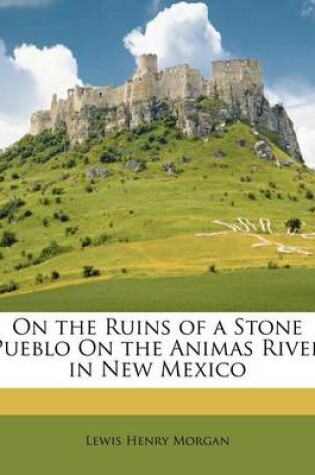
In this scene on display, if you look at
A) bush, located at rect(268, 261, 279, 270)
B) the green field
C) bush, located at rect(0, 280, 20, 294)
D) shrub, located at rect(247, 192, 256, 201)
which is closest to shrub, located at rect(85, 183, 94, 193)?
shrub, located at rect(247, 192, 256, 201)

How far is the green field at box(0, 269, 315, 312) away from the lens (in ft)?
225

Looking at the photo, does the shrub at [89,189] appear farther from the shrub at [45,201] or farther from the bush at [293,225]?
the bush at [293,225]

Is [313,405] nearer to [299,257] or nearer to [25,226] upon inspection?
[299,257]

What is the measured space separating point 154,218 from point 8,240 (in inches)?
1027

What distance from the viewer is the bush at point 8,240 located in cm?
14318

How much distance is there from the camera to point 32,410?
40875 millimetres

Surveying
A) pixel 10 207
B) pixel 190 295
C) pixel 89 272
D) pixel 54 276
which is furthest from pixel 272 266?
pixel 10 207

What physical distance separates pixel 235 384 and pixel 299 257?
65.5 meters

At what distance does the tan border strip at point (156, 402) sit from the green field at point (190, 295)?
22573 millimetres

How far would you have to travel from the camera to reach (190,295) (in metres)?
76.2

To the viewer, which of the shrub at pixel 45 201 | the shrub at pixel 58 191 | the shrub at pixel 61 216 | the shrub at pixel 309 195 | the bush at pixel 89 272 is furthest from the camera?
the shrub at pixel 58 191

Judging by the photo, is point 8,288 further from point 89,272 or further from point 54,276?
point 89,272

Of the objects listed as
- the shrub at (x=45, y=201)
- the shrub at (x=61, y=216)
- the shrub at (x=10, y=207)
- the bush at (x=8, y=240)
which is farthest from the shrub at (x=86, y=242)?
the shrub at (x=10, y=207)

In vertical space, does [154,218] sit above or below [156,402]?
above
